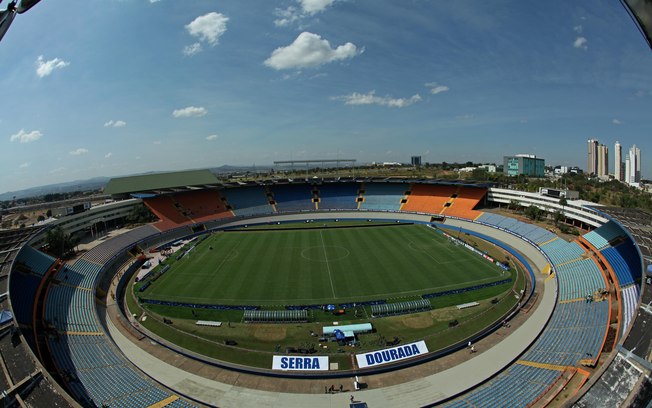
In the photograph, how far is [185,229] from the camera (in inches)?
2203

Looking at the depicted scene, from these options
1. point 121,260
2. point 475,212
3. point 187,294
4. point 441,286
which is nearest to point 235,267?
→ point 187,294

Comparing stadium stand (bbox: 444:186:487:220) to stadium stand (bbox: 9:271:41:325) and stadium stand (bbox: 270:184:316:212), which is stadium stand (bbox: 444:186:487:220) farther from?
stadium stand (bbox: 9:271:41:325)

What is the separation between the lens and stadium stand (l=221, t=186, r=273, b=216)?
2613 inches

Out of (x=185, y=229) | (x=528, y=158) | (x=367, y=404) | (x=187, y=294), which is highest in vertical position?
(x=528, y=158)

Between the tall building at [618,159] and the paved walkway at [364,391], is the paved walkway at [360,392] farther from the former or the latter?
the tall building at [618,159]

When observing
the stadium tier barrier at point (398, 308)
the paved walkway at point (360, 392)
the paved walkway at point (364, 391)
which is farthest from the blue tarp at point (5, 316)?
the stadium tier barrier at point (398, 308)

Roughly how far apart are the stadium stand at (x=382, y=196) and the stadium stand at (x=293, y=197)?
11.5m

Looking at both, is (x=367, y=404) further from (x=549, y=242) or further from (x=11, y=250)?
(x=549, y=242)

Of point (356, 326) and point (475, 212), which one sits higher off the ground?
point (475, 212)

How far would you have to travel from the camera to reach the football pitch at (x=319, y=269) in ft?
104

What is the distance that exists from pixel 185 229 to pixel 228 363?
3853 centimetres

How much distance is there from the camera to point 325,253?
43.7 m

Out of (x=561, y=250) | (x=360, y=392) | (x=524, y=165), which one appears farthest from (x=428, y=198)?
(x=524, y=165)

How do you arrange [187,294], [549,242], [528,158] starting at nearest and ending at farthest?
[187,294], [549,242], [528,158]
